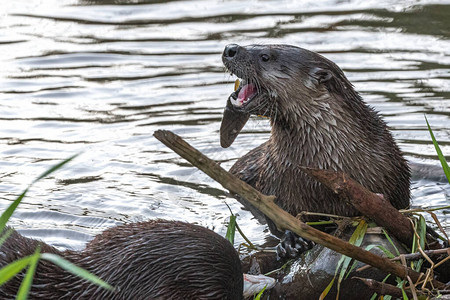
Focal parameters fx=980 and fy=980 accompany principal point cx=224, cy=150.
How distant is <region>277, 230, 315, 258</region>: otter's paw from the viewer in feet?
15.0

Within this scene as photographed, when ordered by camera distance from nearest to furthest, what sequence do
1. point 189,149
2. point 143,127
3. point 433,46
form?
point 189,149
point 143,127
point 433,46

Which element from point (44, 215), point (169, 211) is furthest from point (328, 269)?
point (44, 215)

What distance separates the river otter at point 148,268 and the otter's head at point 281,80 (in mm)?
1380

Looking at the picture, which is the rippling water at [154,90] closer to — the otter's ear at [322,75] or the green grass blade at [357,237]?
the otter's ear at [322,75]

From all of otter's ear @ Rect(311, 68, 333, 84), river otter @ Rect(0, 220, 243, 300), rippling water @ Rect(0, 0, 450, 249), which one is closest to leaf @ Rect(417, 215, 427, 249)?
river otter @ Rect(0, 220, 243, 300)

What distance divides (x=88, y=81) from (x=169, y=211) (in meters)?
2.54

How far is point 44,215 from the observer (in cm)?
527

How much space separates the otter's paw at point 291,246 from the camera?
458 centimetres

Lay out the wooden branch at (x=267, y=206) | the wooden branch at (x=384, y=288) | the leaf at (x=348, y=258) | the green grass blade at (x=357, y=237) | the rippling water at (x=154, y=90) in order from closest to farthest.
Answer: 1. the wooden branch at (x=267, y=206)
2. the wooden branch at (x=384, y=288)
3. the leaf at (x=348, y=258)
4. the green grass blade at (x=357, y=237)
5. the rippling water at (x=154, y=90)

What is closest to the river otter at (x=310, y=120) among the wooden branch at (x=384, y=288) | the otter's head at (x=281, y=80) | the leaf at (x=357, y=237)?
the otter's head at (x=281, y=80)

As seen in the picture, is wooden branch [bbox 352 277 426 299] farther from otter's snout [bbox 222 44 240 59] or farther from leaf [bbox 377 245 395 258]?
otter's snout [bbox 222 44 240 59]

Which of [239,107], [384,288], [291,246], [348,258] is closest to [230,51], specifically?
[239,107]

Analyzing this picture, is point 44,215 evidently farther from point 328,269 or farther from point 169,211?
point 328,269

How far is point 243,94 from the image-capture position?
15.8 ft
